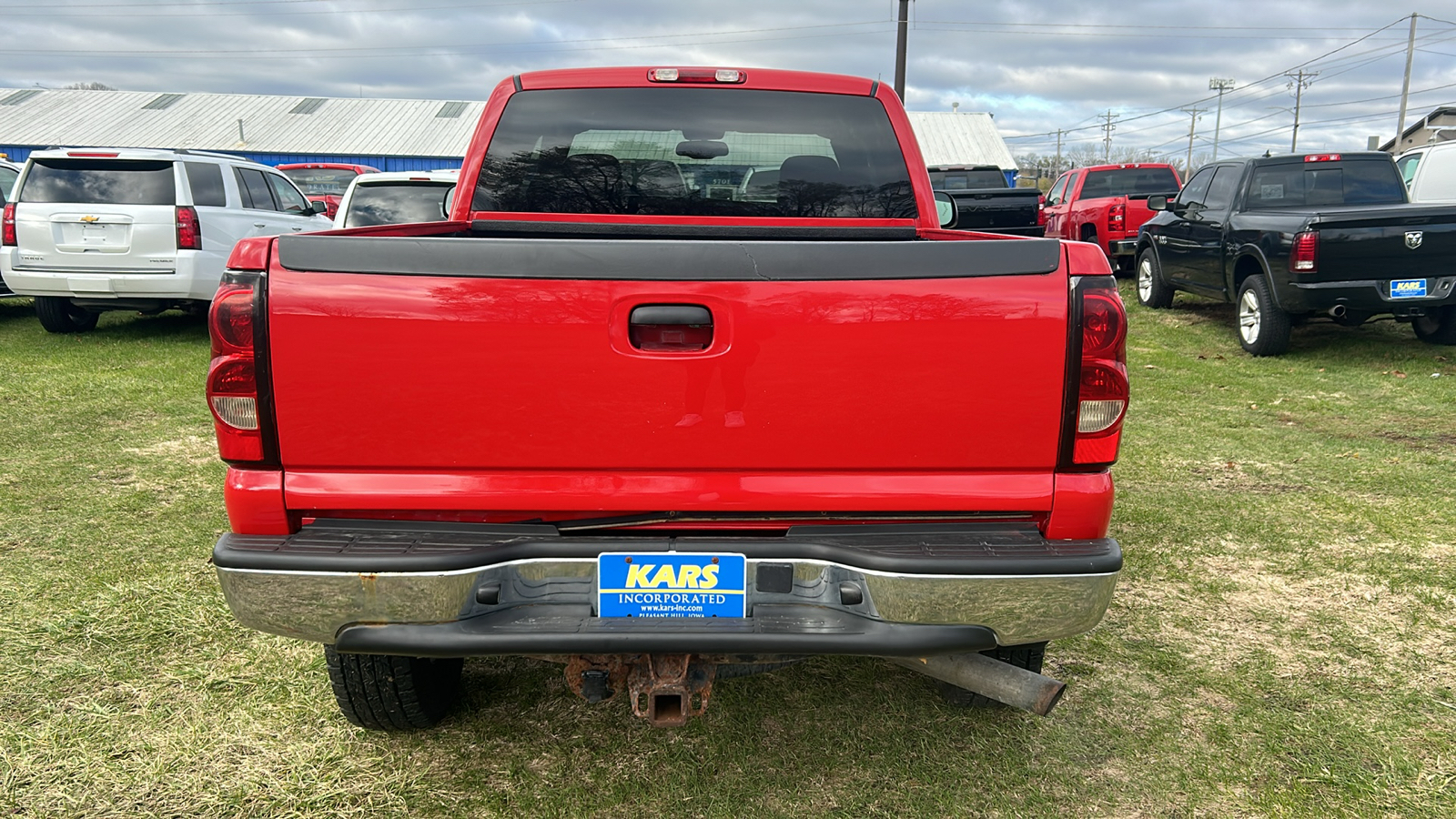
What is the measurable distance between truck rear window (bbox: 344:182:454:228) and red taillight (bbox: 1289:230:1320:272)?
7134 millimetres

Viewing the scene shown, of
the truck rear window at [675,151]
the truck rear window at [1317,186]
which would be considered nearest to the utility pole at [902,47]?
the truck rear window at [1317,186]

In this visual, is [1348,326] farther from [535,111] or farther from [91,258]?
[91,258]

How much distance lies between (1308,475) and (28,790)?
5735mm

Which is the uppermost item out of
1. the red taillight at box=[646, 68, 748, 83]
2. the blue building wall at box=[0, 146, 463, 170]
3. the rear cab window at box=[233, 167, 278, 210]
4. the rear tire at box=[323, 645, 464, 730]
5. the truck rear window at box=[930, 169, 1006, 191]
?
the blue building wall at box=[0, 146, 463, 170]

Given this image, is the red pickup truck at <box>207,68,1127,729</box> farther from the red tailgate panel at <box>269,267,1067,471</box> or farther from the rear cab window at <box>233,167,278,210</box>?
the rear cab window at <box>233,167,278,210</box>

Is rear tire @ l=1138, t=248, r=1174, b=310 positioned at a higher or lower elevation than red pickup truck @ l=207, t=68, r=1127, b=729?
lower

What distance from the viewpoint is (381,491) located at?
7.14ft

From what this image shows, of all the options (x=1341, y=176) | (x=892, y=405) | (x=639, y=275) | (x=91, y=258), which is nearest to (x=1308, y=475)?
(x=892, y=405)

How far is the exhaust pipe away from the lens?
7.56 ft

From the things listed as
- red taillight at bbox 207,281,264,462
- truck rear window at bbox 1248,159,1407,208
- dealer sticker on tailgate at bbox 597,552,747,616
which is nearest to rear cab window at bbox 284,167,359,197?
truck rear window at bbox 1248,159,1407,208

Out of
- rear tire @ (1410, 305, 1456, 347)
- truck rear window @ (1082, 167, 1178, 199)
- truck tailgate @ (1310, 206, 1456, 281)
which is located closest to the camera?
truck tailgate @ (1310, 206, 1456, 281)

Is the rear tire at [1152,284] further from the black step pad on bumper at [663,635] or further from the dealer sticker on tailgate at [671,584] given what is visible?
the dealer sticker on tailgate at [671,584]

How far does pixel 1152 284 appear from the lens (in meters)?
12.2

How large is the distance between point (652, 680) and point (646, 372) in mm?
738
